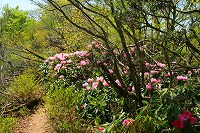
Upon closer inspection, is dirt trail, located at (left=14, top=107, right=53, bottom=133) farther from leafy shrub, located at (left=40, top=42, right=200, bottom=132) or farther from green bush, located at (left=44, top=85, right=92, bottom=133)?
leafy shrub, located at (left=40, top=42, right=200, bottom=132)

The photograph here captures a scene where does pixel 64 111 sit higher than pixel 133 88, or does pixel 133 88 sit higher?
pixel 133 88

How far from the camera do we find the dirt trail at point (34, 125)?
6052 mm

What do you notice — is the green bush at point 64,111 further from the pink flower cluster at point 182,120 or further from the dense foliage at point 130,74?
the pink flower cluster at point 182,120

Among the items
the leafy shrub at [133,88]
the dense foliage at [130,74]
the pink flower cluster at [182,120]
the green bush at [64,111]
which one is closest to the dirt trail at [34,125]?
the dense foliage at [130,74]

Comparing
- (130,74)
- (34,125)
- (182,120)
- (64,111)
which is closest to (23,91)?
(34,125)

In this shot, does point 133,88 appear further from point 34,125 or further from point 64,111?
point 34,125

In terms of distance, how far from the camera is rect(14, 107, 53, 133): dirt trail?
605cm

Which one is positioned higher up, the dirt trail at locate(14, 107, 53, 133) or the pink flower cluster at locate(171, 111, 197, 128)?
the dirt trail at locate(14, 107, 53, 133)

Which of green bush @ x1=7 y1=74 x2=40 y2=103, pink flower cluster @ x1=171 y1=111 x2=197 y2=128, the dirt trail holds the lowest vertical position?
pink flower cluster @ x1=171 y1=111 x2=197 y2=128

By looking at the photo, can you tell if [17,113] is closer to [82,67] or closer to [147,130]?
[82,67]

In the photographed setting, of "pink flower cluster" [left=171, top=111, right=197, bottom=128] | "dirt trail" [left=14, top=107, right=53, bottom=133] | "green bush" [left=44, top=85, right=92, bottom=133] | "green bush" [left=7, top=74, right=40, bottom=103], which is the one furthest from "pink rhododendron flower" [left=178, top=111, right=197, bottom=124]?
"green bush" [left=7, top=74, right=40, bottom=103]

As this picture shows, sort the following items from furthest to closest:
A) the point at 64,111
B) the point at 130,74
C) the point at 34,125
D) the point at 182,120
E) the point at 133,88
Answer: the point at 34,125 < the point at 64,111 < the point at 133,88 < the point at 130,74 < the point at 182,120

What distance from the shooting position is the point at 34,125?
21.5 feet

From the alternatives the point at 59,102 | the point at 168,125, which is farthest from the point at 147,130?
the point at 59,102
